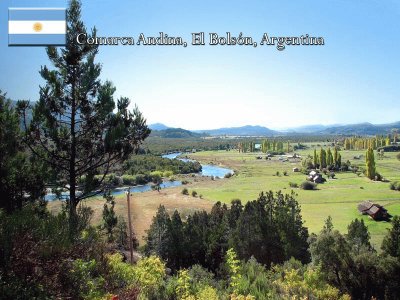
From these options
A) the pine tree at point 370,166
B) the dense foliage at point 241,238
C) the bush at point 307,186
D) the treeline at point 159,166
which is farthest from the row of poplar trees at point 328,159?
the dense foliage at point 241,238

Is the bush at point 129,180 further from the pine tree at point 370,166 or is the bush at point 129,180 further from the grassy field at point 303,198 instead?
the pine tree at point 370,166

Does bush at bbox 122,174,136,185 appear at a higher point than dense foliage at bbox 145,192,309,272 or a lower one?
lower

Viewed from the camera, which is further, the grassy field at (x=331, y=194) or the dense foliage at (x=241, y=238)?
the grassy field at (x=331, y=194)

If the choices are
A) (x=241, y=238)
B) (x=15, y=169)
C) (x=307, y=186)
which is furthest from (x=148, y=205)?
(x=15, y=169)

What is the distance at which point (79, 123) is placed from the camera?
14961 mm

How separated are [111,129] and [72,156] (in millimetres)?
2090

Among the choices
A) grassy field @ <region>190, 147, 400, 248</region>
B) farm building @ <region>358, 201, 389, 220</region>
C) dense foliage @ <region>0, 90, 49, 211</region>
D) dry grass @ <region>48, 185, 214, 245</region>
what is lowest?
dry grass @ <region>48, 185, 214, 245</region>

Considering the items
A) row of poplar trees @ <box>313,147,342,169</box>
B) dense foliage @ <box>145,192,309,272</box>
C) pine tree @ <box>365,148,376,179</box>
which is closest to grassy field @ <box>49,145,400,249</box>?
pine tree @ <box>365,148,376,179</box>

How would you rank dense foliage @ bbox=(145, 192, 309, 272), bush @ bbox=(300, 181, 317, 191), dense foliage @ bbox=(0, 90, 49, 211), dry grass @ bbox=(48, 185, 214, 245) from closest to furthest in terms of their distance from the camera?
dense foliage @ bbox=(0, 90, 49, 211)
dense foliage @ bbox=(145, 192, 309, 272)
dry grass @ bbox=(48, 185, 214, 245)
bush @ bbox=(300, 181, 317, 191)

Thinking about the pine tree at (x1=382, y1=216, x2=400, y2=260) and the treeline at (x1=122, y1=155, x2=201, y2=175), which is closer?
the pine tree at (x1=382, y1=216, x2=400, y2=260)

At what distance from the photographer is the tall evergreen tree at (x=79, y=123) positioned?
46.8 ft

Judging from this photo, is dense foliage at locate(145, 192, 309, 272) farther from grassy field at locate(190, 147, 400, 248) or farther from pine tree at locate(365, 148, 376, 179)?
pine tree at locate(365, 148, 376, 179)

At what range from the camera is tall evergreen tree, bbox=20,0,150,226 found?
1426 centimetres

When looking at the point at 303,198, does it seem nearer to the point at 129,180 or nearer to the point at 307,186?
the point at 307,186
